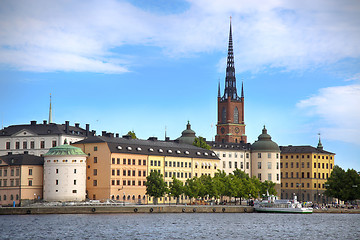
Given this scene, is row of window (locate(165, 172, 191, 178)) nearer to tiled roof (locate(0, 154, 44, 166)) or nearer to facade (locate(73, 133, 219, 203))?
facade (locate(73, 133, 219, 203))

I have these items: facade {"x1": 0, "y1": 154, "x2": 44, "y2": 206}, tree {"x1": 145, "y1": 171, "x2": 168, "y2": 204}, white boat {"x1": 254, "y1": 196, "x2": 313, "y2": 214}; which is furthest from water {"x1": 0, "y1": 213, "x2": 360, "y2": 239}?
white boat {"x1": 254, "y1": 196, "x2": 313, "y2": 214}

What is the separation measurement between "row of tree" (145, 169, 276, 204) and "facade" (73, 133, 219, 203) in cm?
388

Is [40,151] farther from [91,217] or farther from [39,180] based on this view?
[91,217]

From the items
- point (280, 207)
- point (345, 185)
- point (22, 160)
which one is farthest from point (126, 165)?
point (345, 185)

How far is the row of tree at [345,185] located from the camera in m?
163

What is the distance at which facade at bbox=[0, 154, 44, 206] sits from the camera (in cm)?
14450

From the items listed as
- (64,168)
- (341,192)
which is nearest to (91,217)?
(64,168)

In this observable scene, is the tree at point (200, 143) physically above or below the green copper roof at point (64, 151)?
above

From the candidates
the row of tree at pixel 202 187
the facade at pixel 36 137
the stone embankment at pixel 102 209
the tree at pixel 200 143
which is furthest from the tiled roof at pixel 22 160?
the tree at pixel 200 143

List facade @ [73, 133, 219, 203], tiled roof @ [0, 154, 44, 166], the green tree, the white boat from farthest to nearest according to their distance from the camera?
the green tree < the white boat < facade @ [73, 133, 219, 203] < tiled roof @ [0, 154, 44, 166]

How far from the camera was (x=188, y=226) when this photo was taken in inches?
4016

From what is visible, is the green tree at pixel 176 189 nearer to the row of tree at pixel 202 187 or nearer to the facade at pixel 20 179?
the row of tree at pixel 202 187

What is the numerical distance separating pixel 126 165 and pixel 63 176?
15.4 metres

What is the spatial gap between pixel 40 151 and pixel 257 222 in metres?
65.9
